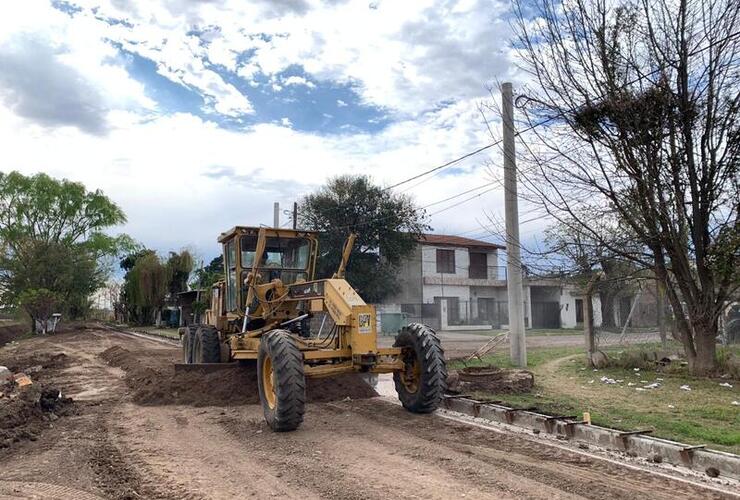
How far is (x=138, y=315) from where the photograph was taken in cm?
5172

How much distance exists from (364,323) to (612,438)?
3.26 meters

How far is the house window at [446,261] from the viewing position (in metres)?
42.9

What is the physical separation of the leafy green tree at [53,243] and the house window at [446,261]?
84.1ft

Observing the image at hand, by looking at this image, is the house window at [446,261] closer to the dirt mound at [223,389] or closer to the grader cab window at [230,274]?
the grader cab window at [230,274]

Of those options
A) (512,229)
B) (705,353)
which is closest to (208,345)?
(512,229)

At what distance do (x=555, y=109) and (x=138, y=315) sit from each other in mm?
46492

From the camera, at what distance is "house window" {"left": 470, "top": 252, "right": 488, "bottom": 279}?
148 feet

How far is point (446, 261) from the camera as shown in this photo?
4344cm

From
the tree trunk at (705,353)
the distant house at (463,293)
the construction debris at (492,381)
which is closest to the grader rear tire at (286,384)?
the construction debris at (492,381)

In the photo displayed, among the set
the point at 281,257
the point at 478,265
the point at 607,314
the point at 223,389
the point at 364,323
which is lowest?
the point at 223,389

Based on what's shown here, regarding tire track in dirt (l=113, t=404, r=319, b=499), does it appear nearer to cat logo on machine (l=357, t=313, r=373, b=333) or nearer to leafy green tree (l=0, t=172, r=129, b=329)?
cat logo on machine (l=357, t=313, r=373, b=333)

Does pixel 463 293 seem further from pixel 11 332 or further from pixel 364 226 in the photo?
pixel 11 332

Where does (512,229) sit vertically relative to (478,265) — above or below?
below

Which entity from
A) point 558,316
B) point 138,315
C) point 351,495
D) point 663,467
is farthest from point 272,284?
point 138,315
